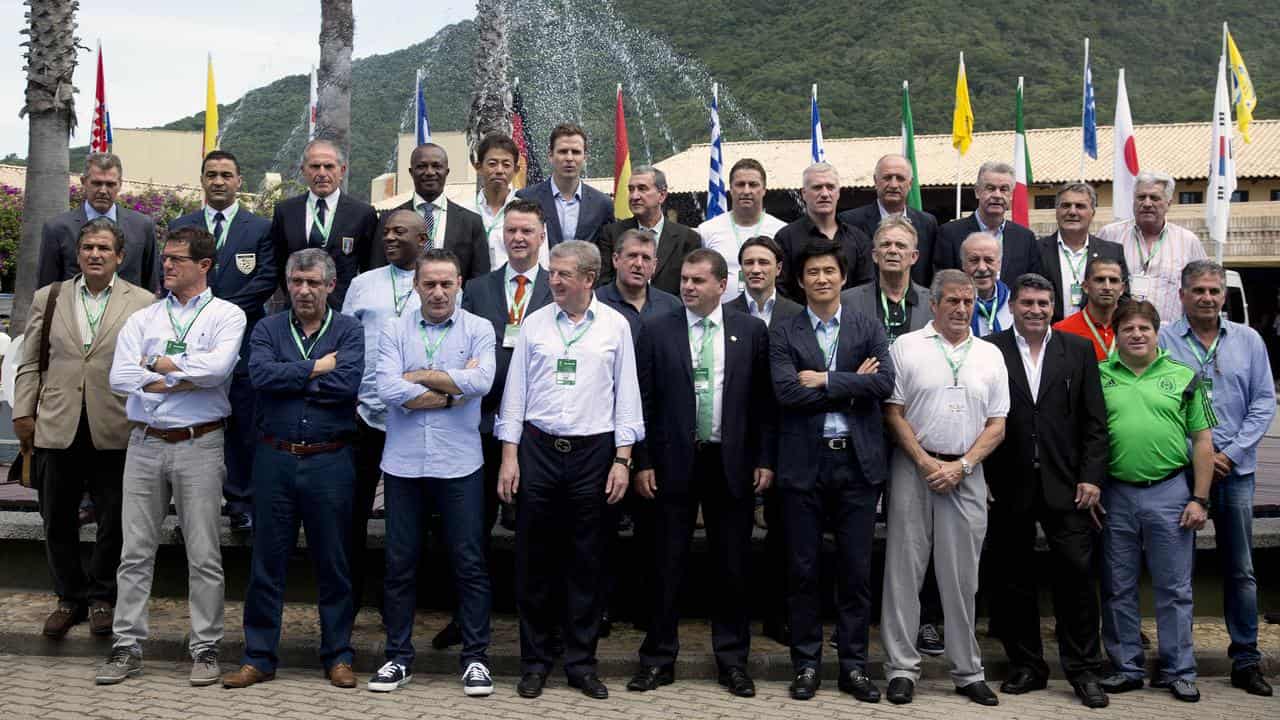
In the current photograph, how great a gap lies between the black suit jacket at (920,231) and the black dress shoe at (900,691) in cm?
268

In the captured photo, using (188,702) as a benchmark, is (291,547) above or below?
above

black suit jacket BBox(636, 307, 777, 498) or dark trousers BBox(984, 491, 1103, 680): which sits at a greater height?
black suit jacket BBox(636, 307, 777, 498)

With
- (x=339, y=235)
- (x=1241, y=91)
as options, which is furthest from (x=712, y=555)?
(x=1241, y=91)

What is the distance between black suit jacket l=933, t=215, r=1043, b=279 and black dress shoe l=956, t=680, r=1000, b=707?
260cm

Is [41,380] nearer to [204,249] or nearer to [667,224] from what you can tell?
[204,249]

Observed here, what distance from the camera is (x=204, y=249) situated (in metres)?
6.43

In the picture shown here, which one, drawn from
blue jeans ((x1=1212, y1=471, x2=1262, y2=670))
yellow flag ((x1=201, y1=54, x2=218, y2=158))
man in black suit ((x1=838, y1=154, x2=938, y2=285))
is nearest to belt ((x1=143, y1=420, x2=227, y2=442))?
man in black suit ((x1=838, y1=154, x2=938, y2=285))

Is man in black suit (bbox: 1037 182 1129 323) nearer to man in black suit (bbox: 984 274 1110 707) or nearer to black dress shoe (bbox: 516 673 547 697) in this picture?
man in black suit (bbox: 984 274 1110 707)

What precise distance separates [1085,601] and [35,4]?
36.6 feet

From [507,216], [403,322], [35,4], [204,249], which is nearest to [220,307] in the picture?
[204,249]

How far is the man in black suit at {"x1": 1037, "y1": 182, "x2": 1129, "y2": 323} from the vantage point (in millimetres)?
7359

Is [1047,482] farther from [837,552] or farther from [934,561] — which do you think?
[837,552]

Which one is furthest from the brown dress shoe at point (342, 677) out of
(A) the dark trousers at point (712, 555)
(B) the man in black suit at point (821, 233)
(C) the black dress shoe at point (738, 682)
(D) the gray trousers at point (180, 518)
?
(B) the man in black suit at point (821, 233)

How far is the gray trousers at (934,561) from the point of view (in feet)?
20.2
